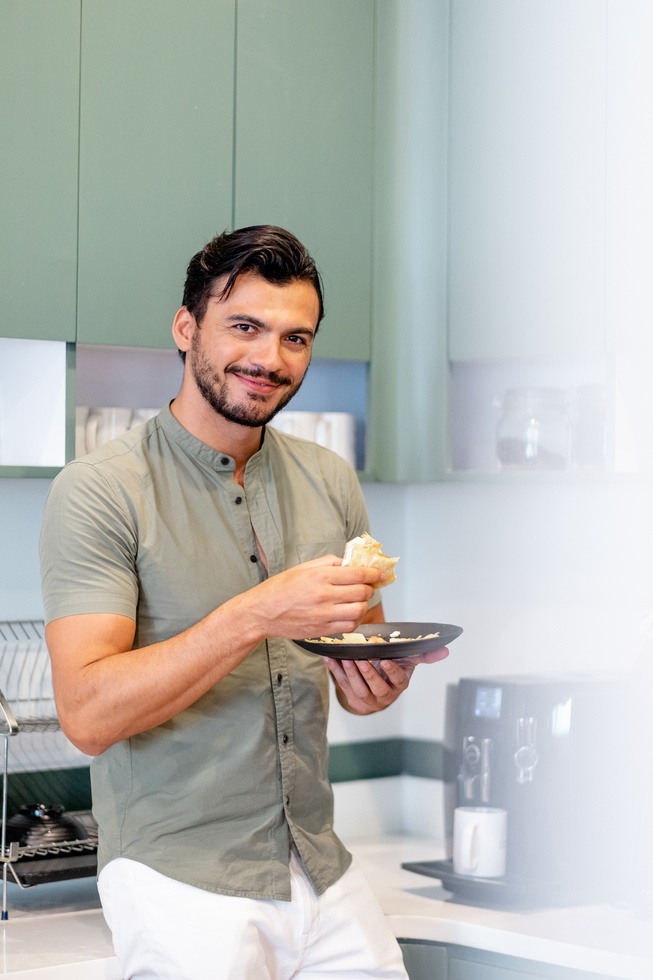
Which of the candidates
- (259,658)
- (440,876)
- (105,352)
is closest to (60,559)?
(259,658)

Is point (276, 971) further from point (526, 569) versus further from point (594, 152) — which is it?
point (594, 152)


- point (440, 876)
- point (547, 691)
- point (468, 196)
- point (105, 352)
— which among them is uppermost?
point (468, 196)

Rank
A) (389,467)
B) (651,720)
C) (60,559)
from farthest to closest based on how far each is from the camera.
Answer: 1. (389,467)
2. (651,720)
3. (60,559)

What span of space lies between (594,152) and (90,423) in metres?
1.02

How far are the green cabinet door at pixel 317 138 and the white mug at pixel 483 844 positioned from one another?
92 cm

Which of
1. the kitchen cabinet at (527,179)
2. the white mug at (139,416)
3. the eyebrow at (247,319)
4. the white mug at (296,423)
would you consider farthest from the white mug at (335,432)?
the eyebrow at (247,319)

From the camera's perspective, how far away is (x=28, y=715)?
2025mm

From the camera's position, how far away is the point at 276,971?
1.47m

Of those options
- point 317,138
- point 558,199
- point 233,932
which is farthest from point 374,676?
point 317,138

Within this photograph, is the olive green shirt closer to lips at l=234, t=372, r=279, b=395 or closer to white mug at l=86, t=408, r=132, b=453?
lips at l=234, t=372, r=279, b=395

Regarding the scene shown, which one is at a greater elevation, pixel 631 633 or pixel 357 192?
pixel 357 192

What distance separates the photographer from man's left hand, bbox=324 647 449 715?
4.89ft

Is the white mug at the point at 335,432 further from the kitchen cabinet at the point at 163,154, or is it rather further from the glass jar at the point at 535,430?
the glass jar at the point at 535,430

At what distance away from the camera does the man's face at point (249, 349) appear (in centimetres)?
152
